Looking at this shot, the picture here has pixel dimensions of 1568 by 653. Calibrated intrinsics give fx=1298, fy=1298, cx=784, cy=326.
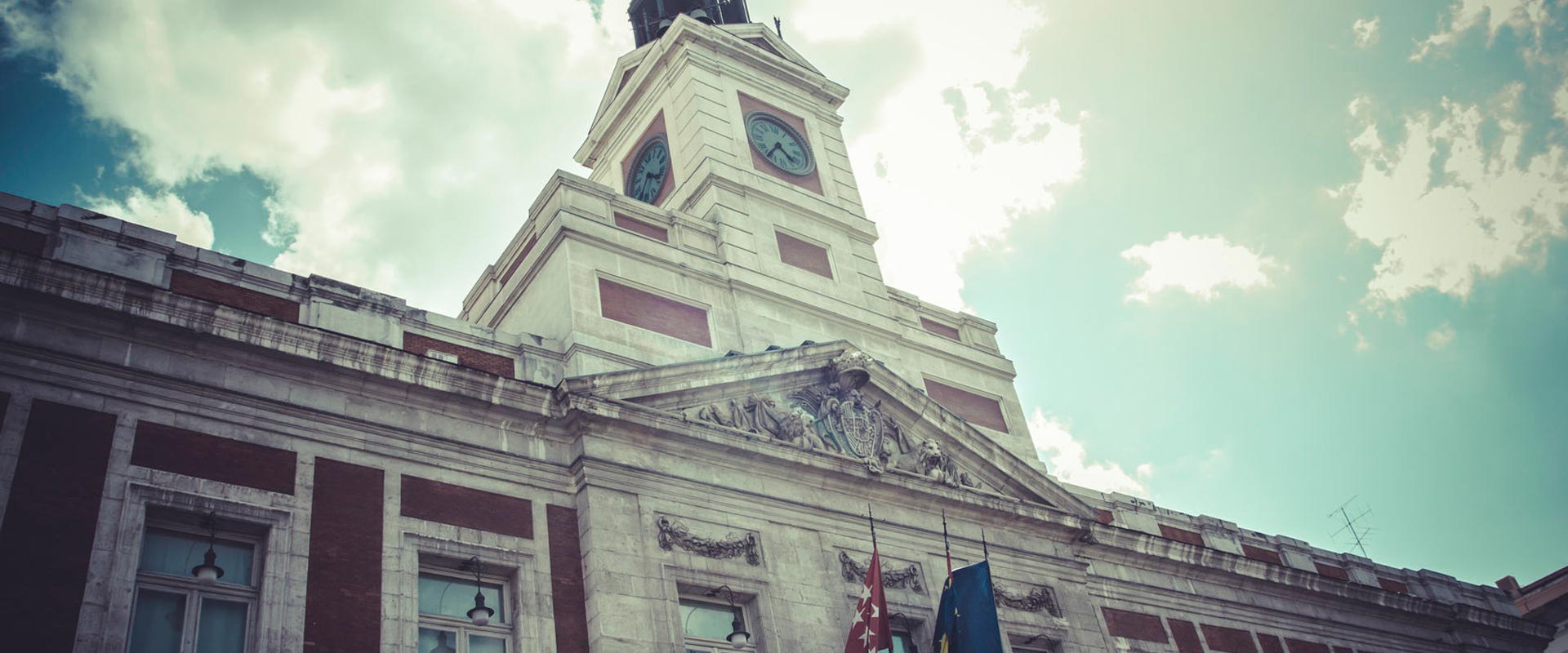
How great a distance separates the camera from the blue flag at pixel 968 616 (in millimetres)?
19984

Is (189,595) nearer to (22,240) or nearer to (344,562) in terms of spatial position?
(344,562)

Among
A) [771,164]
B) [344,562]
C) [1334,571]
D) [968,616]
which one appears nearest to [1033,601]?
[968,616]

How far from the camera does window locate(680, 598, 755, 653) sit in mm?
18703

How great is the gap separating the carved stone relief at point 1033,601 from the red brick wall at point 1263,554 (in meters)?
8.14

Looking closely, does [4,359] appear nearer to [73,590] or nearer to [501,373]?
[73,590]

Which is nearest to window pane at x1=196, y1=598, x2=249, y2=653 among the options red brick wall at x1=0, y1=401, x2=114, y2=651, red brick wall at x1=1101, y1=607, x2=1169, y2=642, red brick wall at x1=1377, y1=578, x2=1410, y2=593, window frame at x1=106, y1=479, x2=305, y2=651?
window frame at x1=106, y1=479, x2=305, y2=651

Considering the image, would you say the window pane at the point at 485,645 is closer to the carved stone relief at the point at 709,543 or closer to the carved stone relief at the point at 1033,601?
the carved stone relief at the point at 709,543

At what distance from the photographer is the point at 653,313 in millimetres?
23344

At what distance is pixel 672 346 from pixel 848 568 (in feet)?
16.5

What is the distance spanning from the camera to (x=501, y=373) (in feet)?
64.3

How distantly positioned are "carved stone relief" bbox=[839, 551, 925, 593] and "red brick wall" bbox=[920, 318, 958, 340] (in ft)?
27.2

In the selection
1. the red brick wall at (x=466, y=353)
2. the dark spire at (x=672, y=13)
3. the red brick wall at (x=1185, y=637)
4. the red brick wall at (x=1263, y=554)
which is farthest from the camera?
Answer: the dark spire at (x=672, y=13)

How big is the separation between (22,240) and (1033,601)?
55.8 feet

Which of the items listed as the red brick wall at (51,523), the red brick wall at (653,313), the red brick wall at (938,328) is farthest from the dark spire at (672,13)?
the red brick wall at (51,523)
